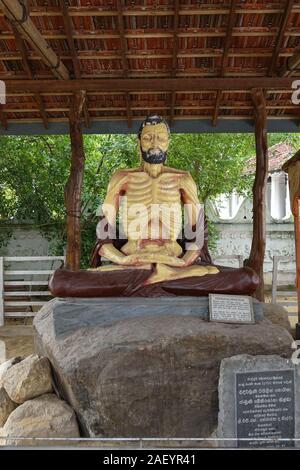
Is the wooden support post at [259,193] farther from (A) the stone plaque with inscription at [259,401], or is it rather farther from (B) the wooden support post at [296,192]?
(A) the stone plaque with inscription at [259,401]

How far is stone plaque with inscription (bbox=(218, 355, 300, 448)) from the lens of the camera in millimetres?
2516

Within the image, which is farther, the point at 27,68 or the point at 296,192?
the point at 27,68

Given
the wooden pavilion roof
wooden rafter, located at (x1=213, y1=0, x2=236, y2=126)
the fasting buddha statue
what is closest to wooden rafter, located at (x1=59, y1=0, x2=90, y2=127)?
the wooden pavilion roof

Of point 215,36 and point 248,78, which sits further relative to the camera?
point 248,78

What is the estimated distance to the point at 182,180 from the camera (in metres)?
4.00

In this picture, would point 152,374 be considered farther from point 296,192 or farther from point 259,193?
point 259,193

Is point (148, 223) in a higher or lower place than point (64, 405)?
higher

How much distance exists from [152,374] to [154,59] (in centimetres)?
442

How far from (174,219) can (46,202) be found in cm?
502

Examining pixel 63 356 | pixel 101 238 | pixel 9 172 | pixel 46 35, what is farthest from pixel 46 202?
pixel 63 356

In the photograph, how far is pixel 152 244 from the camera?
3.82 m

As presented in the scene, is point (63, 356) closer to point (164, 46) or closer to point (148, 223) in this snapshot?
point (148, 223)

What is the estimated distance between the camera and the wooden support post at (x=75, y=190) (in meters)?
5.73

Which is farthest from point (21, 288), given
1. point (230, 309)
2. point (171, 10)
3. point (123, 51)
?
point (230, 309)
